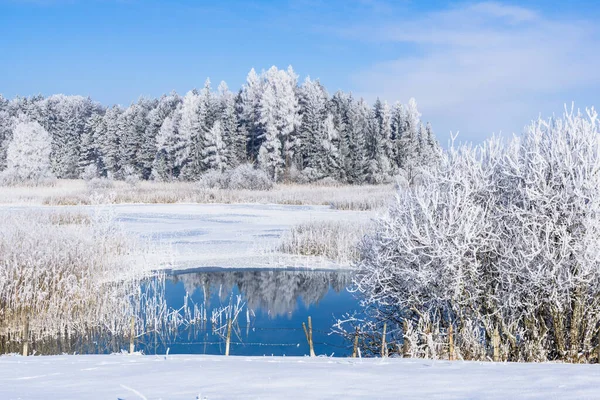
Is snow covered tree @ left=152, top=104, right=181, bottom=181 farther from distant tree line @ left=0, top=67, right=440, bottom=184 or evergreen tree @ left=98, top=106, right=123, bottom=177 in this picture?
evergreen tree @ left=98, top=106, right=123, bottom=177

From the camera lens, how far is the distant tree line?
5544cm

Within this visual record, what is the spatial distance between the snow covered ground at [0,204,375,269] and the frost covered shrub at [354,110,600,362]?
2.51 m

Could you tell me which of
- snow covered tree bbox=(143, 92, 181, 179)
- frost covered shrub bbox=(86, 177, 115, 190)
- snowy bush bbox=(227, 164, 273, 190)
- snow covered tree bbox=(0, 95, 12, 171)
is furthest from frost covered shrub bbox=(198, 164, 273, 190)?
snow covered tree bbox=(0, 95, 12, 171)

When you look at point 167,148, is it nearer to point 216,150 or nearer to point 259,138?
point 216,150

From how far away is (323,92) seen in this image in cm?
6269

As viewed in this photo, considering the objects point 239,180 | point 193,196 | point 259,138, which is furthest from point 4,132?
point 193,196

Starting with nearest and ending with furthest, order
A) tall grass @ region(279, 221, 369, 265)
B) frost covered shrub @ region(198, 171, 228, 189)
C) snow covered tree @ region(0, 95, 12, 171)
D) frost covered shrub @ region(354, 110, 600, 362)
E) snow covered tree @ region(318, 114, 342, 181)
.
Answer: frost covered shrub @ region(354, 110, 600, 362), tall grass @ region(279, 221, 369, 265), frost covered shrub @ region(198, 171, 228, 189), snow covered tree @ region(318, 114, 342, 181), snow covered tree @ region(0, 95, 12, 171)

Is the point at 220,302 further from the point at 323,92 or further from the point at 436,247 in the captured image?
the point at 323,92

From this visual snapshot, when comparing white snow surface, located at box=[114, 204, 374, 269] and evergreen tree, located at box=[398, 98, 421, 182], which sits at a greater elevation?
evergreen tree, located at box=[398, 98, 421, 182]

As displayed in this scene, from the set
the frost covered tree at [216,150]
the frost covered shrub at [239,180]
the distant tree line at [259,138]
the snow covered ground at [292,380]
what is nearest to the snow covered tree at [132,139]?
the distant tree line at [259,138]

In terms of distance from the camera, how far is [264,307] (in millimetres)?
13953

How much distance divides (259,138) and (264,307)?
45329 mm

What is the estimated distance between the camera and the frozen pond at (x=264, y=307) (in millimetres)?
10695

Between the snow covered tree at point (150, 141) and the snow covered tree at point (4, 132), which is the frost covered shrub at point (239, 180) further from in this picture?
the snow covered tree at point (4, 132)
